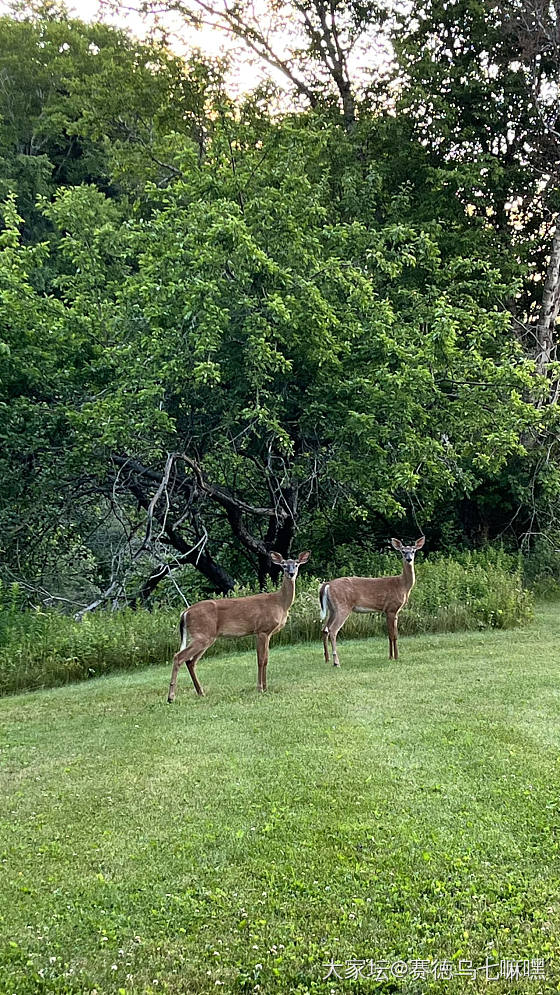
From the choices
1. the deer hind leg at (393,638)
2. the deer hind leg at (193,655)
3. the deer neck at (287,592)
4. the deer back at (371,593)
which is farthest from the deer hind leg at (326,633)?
the deer hind leg at (193,655)

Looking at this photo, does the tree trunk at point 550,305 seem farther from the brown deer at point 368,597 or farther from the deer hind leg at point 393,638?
the deer hind leg at point 393,638

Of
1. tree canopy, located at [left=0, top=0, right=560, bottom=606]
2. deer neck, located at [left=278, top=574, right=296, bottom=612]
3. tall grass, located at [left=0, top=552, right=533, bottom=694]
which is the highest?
tree canopy, located at [left=0, top=0, right=560, bottom=606]

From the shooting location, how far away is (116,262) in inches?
615

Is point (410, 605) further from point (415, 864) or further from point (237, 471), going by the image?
point (415, 864)

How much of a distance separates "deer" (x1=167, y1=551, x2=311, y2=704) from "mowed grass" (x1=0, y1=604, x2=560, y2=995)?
0.44 meters

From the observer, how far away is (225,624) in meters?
7.68

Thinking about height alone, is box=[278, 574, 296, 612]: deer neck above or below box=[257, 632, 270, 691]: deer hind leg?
above

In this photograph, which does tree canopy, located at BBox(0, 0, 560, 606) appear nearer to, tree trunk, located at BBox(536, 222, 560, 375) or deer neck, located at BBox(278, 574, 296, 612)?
tree trunk, located at BBox(536, 222, 560, 375)

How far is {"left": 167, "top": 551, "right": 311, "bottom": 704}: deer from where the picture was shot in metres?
7.54

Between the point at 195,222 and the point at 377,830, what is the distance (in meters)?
10.2

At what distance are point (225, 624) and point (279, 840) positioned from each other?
3.64m

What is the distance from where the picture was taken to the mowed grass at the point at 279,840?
10.3ft

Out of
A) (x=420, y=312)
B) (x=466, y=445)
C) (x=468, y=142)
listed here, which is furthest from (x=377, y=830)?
(x=468, y=142)

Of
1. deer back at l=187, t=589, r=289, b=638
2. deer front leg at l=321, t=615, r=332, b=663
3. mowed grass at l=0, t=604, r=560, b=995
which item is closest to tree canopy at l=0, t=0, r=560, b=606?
deer front leg at l=321, t=615, r=332, b=663
